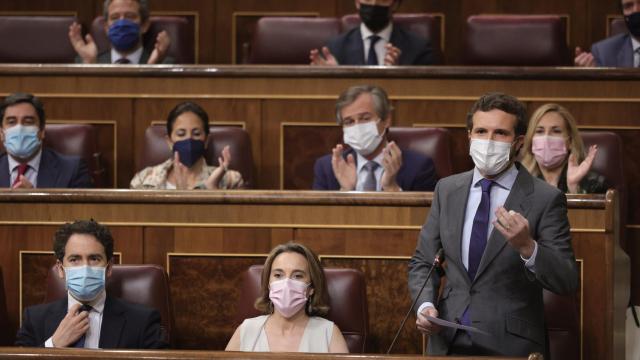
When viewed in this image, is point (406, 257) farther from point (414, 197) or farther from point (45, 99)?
point (45, 99)

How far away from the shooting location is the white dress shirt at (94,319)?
2.26 meters

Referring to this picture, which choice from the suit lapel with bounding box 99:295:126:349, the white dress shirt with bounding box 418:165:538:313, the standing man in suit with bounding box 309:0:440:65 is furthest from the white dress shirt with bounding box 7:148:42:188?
the white dress shirt with bounding box 418:165:538:313

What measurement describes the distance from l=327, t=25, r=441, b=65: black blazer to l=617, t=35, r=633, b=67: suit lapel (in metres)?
0.50

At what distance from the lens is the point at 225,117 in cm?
315

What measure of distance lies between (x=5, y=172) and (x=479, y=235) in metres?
1.32

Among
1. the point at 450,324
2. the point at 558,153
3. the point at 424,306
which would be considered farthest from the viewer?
the point at 558,153

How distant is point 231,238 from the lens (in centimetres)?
247

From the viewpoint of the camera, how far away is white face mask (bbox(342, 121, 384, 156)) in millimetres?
2791

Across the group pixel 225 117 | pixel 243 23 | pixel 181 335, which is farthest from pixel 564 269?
pixel 243 23

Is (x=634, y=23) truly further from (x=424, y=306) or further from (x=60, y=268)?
(x=60, y=268)

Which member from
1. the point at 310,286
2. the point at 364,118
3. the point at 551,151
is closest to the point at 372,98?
the point at 364,118

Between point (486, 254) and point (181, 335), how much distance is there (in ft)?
2.38

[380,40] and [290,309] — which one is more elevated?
[380,40]

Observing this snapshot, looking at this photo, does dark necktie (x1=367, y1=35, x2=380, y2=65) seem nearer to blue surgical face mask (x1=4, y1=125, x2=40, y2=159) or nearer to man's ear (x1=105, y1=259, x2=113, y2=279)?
blue surgical face mask (x1=4, y1=125, x2=40, y2=159)
